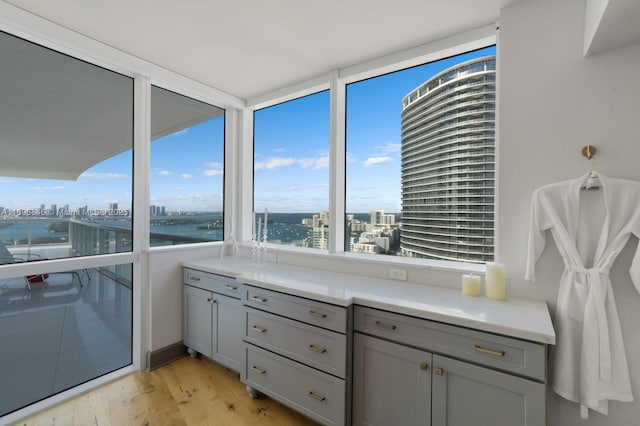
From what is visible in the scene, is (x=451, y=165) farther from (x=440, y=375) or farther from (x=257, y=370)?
(x=257, y=370)

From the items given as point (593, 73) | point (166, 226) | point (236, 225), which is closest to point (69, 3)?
point (166, 226)

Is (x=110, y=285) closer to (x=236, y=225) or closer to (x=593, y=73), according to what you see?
(x=236, y=225)

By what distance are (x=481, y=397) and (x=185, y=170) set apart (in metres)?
3.11

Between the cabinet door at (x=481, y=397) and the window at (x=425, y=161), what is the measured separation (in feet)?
2.96

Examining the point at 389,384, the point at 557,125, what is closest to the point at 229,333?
the point at 389,384

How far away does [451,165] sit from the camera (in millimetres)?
2213

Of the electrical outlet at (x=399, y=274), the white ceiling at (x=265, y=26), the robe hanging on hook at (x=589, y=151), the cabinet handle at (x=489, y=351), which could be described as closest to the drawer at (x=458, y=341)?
the cabinet handle at (x=489, y=351)

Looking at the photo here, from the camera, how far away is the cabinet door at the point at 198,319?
2662 mm

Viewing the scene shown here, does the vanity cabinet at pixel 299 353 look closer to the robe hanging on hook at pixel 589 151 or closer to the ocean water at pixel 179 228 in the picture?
the ocean water at pixel 179 228

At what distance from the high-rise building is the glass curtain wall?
2.49 m

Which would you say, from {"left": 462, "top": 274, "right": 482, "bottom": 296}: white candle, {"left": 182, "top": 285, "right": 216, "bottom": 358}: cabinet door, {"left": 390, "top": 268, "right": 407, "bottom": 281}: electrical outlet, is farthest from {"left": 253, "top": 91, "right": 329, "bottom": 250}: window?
{"left": 462, "top": 274, "right": 482, "bottom": 296}: white candle

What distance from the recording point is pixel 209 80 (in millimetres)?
2910

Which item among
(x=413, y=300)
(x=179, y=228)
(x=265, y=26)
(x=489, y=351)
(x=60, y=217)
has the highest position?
(x=265, y=26)

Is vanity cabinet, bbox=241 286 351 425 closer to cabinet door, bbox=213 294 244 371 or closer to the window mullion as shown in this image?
cabinet door, bbox=213 294 244 371
